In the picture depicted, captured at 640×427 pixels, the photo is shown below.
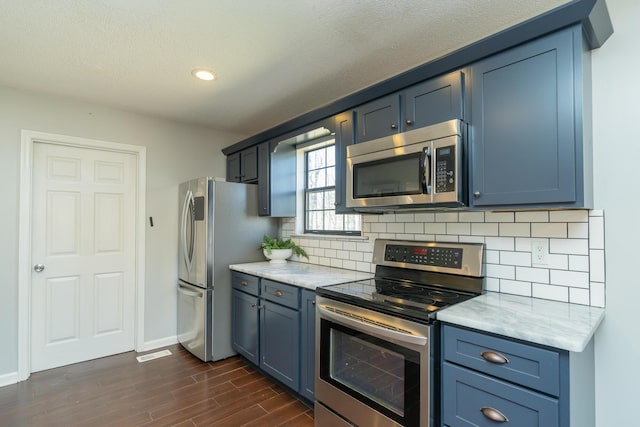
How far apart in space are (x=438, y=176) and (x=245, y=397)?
84.2 inches

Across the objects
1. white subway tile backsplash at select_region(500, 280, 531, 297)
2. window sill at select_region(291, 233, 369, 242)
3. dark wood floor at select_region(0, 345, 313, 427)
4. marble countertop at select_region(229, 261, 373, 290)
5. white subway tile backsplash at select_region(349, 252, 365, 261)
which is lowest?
dark wood floor at select_region(0, 345, 313, 427)

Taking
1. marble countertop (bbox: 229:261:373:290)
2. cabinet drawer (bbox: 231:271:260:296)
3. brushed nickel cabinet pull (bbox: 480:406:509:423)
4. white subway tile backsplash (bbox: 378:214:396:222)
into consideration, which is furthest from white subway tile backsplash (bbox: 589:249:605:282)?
cabinet drawer (bbox: 231:271:260:296)

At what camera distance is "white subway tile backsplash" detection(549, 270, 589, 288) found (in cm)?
166

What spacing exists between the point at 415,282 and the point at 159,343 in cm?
282

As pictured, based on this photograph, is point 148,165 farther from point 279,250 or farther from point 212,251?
point 279,250

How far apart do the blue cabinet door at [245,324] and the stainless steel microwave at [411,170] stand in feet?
4.40

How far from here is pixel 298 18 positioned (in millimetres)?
1836

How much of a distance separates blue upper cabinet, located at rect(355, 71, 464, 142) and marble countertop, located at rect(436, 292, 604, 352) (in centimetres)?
101

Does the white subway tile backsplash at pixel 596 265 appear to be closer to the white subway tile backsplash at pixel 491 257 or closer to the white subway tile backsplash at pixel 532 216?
the white subway tile backsplash at pixel 532 216

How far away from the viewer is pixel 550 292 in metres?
A: 1.77

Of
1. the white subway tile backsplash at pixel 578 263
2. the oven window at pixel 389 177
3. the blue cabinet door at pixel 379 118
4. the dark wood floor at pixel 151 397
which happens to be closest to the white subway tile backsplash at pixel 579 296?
the white subway tile backsplash at pixel 578 263

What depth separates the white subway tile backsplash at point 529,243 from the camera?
164 cm

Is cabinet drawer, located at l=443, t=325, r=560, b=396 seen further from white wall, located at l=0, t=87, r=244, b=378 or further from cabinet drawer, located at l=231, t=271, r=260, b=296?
white wall, located at l=0, t=87, r=244, b=378

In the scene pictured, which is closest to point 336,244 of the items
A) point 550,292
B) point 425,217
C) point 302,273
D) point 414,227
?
point 302,273
